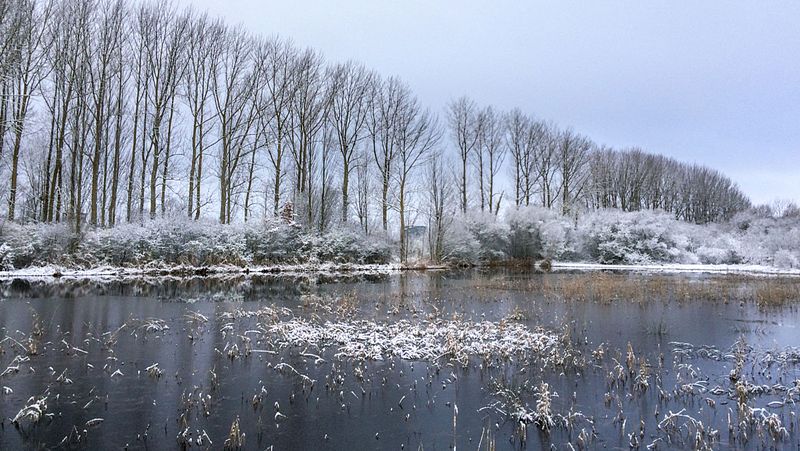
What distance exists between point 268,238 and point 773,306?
25231mm

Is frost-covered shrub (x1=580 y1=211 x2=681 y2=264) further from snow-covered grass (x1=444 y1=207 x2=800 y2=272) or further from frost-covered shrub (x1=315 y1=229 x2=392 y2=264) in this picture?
frost-covered shrub (x1=315 y1=229 x2=392 y2=264)

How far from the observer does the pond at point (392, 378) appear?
4.80 metres

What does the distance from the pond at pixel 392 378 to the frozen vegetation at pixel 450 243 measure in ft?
40.6

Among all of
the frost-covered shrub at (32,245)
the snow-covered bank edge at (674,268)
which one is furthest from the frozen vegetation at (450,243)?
the snow-covered bank edge at (674,268)

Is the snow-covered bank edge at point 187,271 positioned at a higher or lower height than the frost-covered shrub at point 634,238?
lower

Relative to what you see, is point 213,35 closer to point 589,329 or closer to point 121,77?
point 121,77

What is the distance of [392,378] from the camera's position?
6824 millimetres

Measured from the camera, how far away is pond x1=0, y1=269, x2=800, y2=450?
480 cm

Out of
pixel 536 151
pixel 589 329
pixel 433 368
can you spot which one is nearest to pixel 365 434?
pixel 433 368

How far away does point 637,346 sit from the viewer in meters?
Answer: 8.74

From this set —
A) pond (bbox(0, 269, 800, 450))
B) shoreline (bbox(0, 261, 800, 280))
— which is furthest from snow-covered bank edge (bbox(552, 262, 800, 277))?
pond (bbox(0, 269, 800, 450))

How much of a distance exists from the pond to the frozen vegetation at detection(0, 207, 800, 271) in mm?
12389

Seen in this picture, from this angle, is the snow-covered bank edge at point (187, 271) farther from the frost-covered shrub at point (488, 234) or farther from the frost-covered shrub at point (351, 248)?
the frost-covered shrub at point (488, 234)

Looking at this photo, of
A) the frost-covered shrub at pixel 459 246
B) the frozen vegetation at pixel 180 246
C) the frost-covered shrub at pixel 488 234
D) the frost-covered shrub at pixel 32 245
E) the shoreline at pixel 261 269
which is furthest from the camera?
the frost-covered shrub at pixel 488 234
